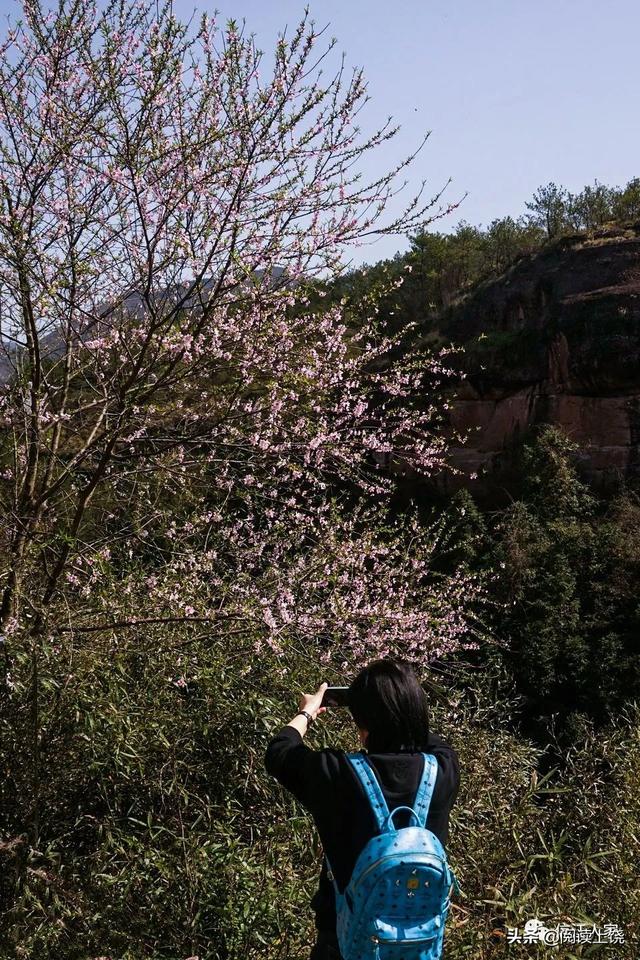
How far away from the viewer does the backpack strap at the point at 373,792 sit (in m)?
1.60

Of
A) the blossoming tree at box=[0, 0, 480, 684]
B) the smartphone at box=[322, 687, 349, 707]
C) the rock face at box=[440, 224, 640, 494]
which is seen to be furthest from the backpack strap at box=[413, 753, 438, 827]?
the rock face at box=[440, 224, 640, 494]

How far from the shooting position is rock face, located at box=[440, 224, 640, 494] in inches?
540

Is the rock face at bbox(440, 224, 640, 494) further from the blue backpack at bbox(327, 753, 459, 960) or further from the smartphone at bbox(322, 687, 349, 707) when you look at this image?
the blue backpack at bbox(327, 753, 459, 960)

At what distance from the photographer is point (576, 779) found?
12.6ft

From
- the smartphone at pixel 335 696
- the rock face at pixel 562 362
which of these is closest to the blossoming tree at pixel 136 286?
the smartphone at pixel 335 696

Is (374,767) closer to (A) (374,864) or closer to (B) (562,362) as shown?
(A) (374,864)

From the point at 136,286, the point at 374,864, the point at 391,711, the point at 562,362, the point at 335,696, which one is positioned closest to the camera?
the point at 374,864

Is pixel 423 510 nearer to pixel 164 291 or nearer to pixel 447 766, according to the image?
pixel 164 291

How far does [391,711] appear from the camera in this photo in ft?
5.57

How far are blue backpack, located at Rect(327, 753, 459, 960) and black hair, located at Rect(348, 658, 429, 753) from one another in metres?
0.06

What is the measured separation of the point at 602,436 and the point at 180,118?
37.5 ft

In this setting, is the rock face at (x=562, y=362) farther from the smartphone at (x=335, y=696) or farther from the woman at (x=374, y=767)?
the woman at (x=374, y=767)

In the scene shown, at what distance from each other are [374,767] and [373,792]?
0.05m

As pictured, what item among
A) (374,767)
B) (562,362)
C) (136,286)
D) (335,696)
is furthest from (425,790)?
(562,362)
